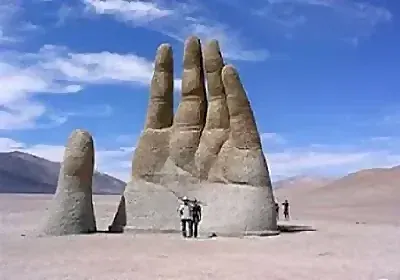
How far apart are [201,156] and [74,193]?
4.28 meters

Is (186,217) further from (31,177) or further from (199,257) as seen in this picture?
(31,177)

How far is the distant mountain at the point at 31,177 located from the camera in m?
143

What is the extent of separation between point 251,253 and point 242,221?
407cm

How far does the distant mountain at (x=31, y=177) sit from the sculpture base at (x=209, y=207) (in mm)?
118840

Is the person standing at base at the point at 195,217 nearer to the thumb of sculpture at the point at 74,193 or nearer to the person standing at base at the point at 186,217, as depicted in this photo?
the person standing at base at the point at 186,217

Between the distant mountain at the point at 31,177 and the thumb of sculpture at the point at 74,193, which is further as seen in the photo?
the distant mountain at the point at 31,177

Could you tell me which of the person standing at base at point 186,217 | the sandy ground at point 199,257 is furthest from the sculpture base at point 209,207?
the person standing at base at point 186,217

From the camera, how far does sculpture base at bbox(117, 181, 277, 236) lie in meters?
19.0

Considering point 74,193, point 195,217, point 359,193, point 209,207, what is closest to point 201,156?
point 209,207

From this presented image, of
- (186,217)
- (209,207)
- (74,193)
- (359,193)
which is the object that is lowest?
(186,217)

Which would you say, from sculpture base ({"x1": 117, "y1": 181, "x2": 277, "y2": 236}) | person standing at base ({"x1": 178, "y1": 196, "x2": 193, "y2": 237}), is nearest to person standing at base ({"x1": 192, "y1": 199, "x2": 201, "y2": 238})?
person standing at base ({"x1": 178, "y1": 196, "x2": 193, "y2": 237})

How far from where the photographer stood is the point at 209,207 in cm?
1984

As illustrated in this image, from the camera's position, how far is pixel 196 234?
1881 centimetres

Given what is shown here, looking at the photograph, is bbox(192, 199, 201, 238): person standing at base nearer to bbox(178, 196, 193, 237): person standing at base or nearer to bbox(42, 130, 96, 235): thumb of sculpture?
bbox(178, 196, 193, 237): person standing at base
